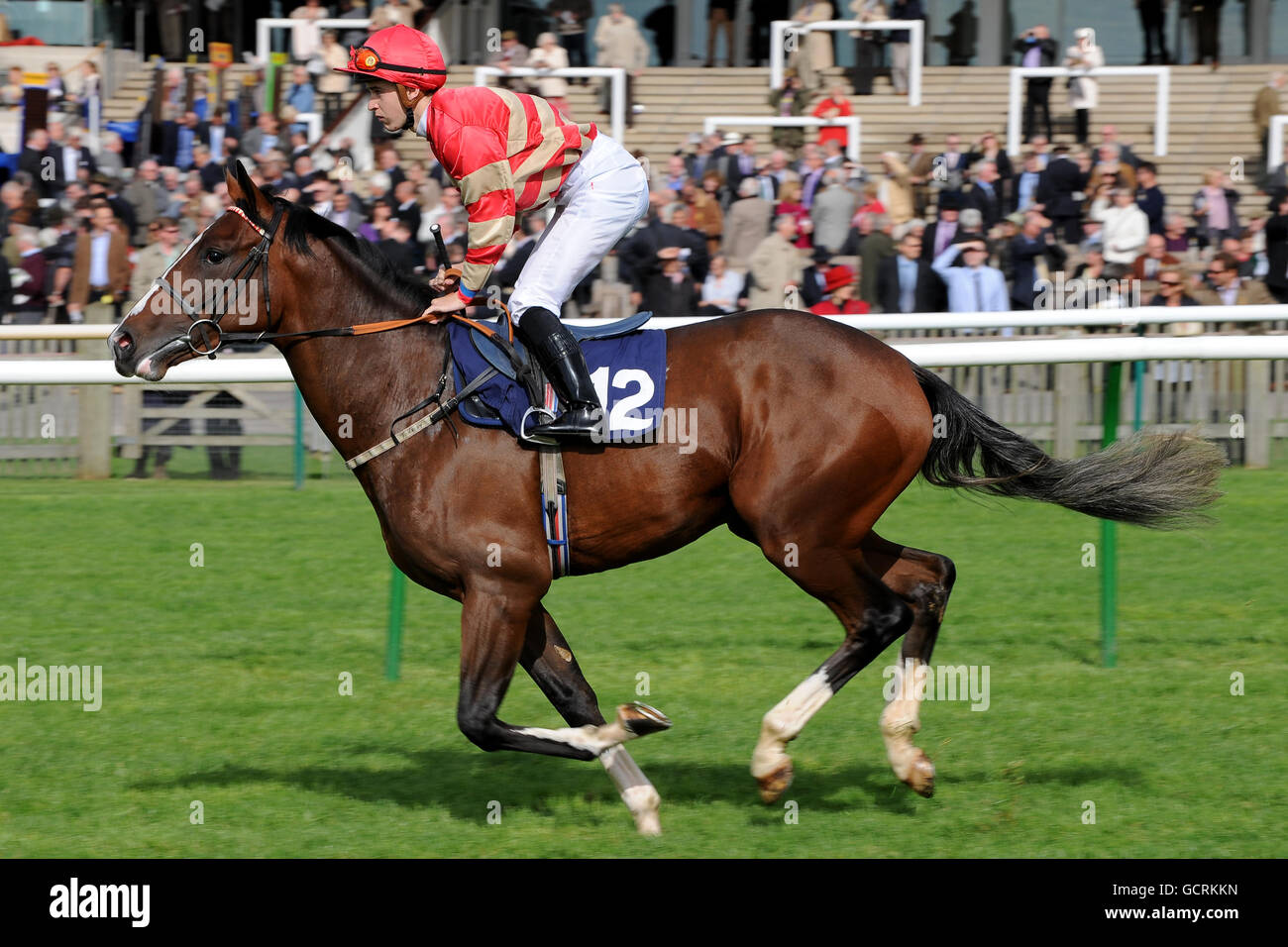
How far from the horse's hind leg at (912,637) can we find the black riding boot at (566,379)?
3.35ft

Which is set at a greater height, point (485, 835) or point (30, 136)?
point (30, 136)

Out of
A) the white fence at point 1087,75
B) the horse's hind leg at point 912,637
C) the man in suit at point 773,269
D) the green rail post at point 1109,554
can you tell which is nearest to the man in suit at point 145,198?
the man in suit at point 773,269

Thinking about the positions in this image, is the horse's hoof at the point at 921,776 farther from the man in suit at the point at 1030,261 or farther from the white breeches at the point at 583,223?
the man in suit at the point at 1030,261

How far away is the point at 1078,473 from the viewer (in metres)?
5.11

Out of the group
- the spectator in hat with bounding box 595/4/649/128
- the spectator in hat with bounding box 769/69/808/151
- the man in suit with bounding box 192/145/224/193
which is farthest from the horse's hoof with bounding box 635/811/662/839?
the spectator in hat with bounding box 595/4/649/128

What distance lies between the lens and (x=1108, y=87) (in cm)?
1683

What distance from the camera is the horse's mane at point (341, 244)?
4.76 metres

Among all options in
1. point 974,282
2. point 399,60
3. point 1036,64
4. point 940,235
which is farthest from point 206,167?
point 399,60

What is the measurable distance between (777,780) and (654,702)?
1.31m

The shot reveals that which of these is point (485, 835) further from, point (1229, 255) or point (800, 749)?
point (1229, 255)

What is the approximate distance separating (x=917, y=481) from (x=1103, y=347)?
3974 millimetres

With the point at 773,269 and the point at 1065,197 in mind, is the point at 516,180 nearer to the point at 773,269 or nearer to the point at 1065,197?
the point at 773,269

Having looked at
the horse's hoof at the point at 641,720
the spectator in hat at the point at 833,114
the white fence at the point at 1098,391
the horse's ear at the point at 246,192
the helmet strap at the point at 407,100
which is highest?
the spectator in hat at the point at 833,114
